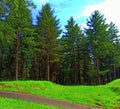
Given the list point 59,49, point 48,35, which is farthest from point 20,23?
point 59,49

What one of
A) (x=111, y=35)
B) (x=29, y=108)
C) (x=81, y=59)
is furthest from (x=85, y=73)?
(x=29, y=108)

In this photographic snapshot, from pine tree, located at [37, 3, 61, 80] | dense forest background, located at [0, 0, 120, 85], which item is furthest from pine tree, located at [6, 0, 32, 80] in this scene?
pine tree, located at [37, 3, 61, 80]

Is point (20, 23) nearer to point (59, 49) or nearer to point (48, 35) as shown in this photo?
point (48, 35)

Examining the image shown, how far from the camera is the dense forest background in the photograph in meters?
50.1

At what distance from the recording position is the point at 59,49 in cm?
5616

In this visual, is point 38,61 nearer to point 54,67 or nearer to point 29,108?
point 54,67

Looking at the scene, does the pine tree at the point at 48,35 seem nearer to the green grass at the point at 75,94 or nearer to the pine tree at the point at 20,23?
the pine tree at the point at 20,23

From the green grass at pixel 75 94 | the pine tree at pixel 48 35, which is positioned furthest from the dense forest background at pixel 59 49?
the green grass at pixel 75 94

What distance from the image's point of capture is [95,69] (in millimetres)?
59500

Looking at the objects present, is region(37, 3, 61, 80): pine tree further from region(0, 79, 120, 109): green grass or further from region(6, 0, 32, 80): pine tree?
region(0, 79, 120, 109): green grass

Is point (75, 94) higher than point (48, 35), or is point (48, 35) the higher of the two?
point (48, 35)

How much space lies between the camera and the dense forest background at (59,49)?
50.1m

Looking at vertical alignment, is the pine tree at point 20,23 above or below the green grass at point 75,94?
above

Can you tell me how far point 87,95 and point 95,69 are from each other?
3116cm
